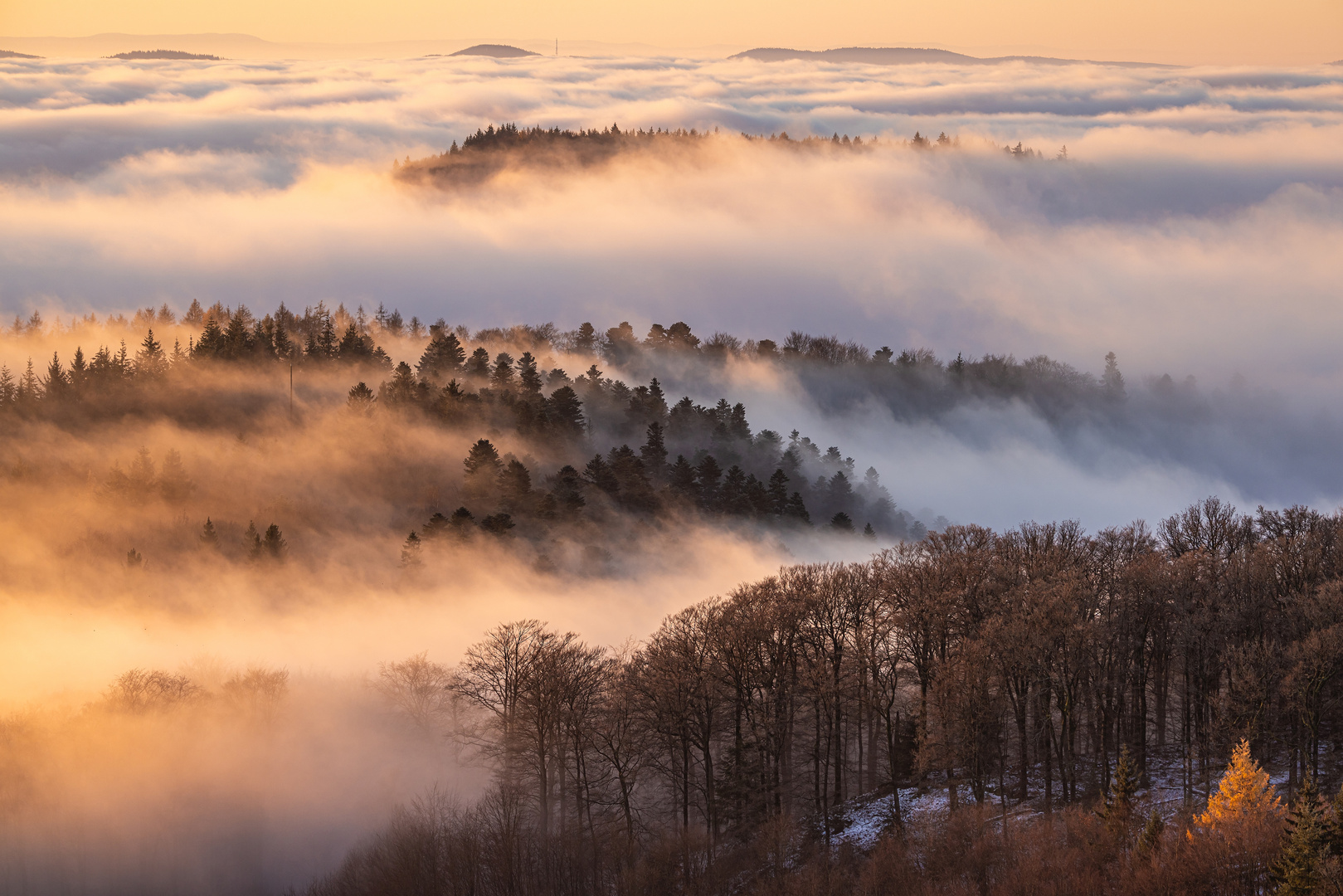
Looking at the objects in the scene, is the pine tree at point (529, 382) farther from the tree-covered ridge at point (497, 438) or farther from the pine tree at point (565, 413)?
the pine tree at point (565, 413)

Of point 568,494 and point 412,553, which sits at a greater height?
point 568,494

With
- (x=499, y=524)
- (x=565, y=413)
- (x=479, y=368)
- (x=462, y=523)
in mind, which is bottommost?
(x=499, y=524)

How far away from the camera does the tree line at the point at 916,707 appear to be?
6794 cm

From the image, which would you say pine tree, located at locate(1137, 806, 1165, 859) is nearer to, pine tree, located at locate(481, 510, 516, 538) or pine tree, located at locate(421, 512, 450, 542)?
pine tree, located at locate(481, 510, 516, 538)

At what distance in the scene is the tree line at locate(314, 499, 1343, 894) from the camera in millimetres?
67938

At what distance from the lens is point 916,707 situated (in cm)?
7500

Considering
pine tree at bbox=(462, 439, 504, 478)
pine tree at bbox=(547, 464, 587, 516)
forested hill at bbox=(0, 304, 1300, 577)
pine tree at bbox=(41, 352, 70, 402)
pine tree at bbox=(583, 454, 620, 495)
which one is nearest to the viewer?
pine tree at bbox=(462, 439, 504, 478)

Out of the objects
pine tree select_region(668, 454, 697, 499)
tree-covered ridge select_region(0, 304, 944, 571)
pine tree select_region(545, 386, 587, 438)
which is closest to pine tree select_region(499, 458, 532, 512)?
tree-covered ridge select_region(0, 304, 944, 571)

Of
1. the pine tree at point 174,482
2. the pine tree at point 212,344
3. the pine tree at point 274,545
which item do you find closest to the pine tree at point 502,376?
the pine tree at point 274,545

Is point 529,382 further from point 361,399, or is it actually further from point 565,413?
point 361,399

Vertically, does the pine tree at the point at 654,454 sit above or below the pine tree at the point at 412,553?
above

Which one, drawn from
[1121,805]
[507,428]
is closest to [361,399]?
[507,428]

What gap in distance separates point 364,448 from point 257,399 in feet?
82.0

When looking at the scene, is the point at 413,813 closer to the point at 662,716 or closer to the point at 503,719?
the point at 503,719
